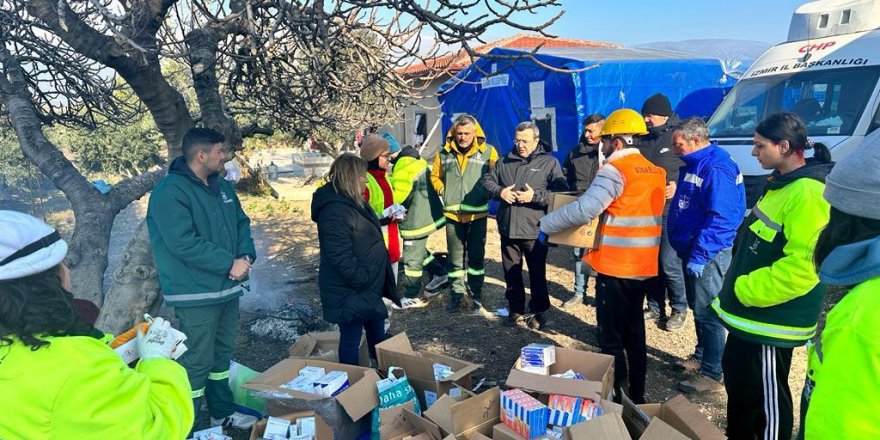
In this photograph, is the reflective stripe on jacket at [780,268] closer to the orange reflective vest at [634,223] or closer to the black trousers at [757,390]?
the black trousers at [757,390]

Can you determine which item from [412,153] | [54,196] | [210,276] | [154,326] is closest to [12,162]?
[54,196]

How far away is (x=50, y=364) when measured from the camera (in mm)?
1381

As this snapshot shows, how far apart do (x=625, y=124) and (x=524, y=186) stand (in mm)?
1593

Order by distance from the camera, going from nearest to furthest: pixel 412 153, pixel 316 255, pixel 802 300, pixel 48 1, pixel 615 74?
pixel 802 300 < pixel 48 1 < pixel 412 153 < pixel 316 255 < pixel 615 74

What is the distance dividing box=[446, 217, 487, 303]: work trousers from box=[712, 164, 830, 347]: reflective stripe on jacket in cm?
299

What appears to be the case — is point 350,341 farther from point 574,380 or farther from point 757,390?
point 757,390

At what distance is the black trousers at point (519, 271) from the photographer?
16.2 ft

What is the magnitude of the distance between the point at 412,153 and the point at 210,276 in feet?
9.95

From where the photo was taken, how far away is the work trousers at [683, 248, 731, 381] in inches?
149

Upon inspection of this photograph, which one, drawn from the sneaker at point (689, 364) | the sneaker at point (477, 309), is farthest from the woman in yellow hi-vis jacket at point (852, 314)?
the sneaker at point (477, 309)

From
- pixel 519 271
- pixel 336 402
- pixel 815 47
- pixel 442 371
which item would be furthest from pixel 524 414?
pixel 815 47

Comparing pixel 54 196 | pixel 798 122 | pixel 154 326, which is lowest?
pixel 54 196

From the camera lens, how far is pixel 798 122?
275cm

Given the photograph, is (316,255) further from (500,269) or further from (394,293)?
(394,293)
